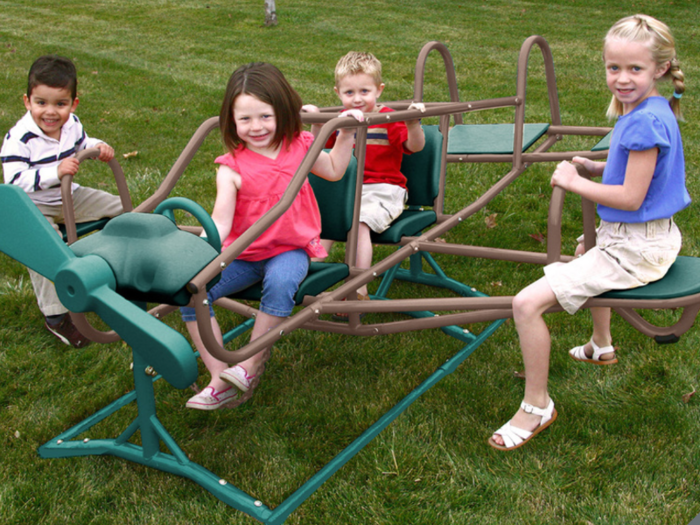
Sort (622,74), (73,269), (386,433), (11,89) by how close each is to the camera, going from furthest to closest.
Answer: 1. (11,89)
2. (386,433)
3. (622,74)
4. (73,269)

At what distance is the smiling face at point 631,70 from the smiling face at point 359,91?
1344 millimetres

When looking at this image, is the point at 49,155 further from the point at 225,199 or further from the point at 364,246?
the point at 364,246

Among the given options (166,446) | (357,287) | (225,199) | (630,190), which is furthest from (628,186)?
(166,446)

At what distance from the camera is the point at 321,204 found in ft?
9.94

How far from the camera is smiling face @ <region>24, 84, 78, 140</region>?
3359mm

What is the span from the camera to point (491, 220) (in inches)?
186

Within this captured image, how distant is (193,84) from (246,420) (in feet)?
21.5

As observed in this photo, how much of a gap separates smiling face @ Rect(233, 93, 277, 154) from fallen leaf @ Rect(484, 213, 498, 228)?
2.43 meters

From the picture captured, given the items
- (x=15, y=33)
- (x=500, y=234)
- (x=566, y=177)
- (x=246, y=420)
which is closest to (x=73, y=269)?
(x=246, y=420)

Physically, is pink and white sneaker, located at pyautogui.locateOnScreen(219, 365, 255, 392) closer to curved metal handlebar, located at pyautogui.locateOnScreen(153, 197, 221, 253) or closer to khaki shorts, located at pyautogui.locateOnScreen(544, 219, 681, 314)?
curved metal handlebar, located at pyautogui.locateOnScreen(153, 197, 221, 253)

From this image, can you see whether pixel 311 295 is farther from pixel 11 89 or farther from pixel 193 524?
pixel 11 89

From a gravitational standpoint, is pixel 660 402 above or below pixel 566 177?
below

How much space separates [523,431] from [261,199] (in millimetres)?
1334

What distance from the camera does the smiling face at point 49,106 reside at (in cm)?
336
